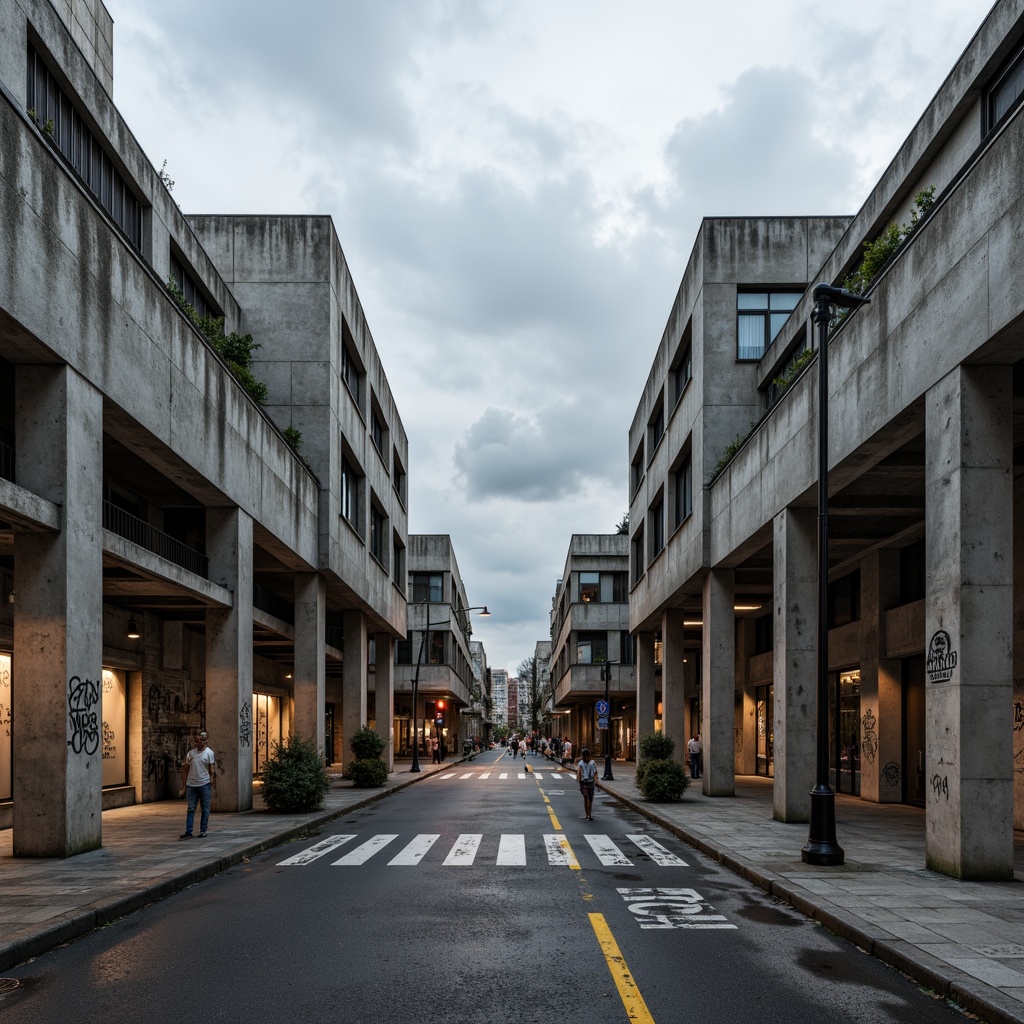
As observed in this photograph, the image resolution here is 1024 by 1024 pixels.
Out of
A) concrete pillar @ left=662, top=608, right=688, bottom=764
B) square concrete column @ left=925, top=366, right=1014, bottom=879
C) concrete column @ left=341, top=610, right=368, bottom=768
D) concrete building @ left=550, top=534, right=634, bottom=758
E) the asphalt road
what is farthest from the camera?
concrete building @ left=550, top=534, right=634, bottom=758

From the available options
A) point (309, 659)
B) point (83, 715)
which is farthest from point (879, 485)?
point (309, 659)

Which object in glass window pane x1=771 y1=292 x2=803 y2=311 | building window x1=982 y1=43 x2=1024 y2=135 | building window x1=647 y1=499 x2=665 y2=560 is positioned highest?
building window x1=982 y1=43 x2=1024 y2=135

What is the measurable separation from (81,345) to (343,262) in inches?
744

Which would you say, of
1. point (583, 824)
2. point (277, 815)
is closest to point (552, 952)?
point (583, 824)

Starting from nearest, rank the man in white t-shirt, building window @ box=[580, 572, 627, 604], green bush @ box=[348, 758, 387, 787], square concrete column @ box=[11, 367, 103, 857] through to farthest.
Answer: square concrete column @ box=[11, 367, 103, 857] → the man in white t-shirt → green bush @ box=[348, 758, 387, 787] → building window @ box=[580, 572, 627, 604]

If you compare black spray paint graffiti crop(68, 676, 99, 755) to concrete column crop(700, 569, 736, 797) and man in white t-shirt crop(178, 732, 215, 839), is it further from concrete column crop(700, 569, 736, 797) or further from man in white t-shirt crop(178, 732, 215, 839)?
concrete column crop(700, 569, 736, 797)

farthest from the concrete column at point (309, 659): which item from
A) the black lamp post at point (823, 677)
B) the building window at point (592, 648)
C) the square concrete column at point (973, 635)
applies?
the building window at point (592, 648)

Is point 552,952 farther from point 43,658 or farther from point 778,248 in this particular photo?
point 778,248

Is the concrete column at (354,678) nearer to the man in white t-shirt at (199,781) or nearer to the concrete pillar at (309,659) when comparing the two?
the concrete pillar at (309,659)

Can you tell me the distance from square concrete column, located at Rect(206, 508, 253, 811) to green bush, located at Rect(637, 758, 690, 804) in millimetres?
9679

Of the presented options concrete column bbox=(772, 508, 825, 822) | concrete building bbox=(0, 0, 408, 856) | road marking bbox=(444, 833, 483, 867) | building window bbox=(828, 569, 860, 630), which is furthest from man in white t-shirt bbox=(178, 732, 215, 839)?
building window bbox=(828, 569, 860, 630)

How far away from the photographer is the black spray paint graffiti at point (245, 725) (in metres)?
22.8

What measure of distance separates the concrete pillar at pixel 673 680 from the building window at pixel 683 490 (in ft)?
14.2

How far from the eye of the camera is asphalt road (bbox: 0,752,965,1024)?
695cm
